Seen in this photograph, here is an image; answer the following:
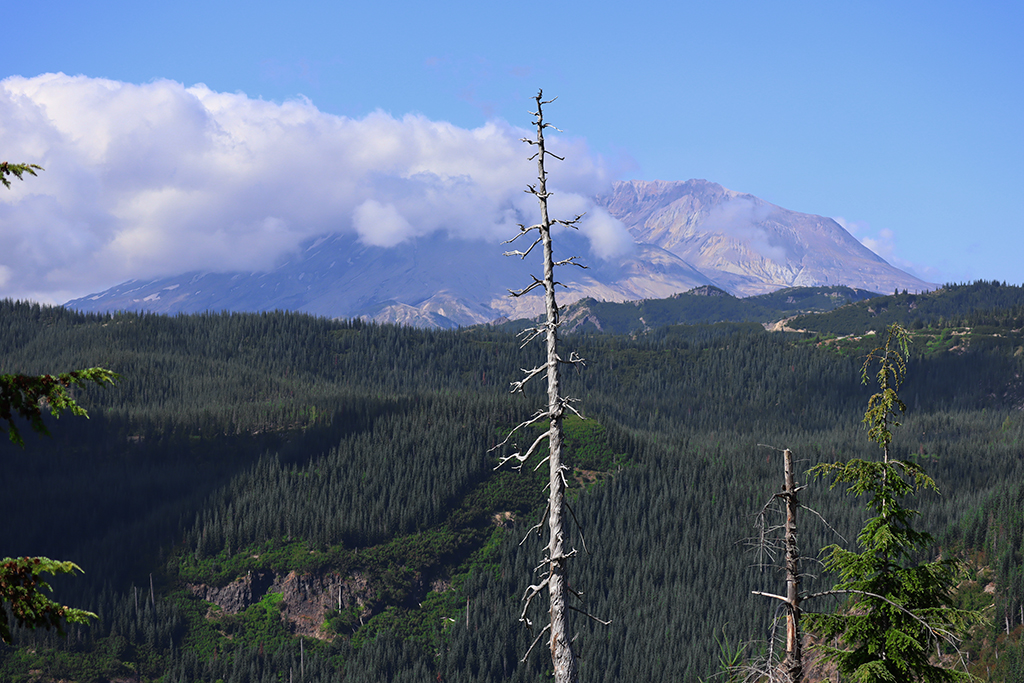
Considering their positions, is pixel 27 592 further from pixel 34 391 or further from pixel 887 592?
pixel 887 592

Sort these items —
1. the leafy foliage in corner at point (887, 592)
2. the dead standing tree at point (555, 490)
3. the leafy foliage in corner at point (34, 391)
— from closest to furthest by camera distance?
the leafy foliage in corner at point (34, 391)
the dead standing tree at point (555, 490)
the leafy foliage in corner at point (887, 592)

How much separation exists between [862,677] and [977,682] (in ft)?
16.2

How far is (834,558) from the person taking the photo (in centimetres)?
3616

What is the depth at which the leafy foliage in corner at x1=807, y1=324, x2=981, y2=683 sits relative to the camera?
33938 mm

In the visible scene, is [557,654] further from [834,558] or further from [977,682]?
[977,682]

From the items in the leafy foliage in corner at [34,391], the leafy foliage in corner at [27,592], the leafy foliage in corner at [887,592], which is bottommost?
the leafy foliage in corner at [887,592]

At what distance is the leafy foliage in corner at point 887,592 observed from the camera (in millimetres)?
33938

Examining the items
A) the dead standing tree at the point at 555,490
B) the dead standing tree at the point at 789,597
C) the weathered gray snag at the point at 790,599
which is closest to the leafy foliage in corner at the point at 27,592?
the dead standing tree at the point at 555,490

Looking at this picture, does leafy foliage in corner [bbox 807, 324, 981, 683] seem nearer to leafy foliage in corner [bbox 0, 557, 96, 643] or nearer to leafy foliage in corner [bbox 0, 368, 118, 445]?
leafy foliage in corner [bbox 0, 557, 96, 643]

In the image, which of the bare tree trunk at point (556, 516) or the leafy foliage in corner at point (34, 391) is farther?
the bare tree trunk at point (556, 516)

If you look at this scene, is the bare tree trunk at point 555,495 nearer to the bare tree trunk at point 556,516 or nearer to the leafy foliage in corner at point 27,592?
the bare tree trunk at point 556,516

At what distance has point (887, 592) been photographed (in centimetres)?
3503

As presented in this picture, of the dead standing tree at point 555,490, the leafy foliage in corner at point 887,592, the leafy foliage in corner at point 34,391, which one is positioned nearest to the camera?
the leafy foliage in corner at point 34,391

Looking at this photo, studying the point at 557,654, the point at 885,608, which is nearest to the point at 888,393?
the point at 885,608
